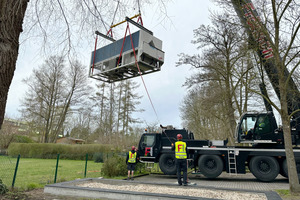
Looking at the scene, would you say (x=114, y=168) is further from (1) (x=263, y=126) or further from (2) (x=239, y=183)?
(1) (x=263, y=126)

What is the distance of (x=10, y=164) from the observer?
9.24 metres

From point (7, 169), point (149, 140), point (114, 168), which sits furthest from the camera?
point (149, 140)

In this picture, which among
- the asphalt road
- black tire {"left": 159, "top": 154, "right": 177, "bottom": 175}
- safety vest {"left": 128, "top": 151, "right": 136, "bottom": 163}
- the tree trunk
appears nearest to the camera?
the tree trunk

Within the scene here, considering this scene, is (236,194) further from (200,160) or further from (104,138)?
(104,138)

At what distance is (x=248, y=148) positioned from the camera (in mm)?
11047

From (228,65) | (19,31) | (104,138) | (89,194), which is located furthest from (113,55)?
(104,138)

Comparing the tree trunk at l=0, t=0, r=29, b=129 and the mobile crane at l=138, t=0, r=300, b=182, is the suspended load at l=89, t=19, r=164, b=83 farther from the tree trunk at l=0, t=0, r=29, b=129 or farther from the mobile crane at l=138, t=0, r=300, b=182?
the mobile crane at l=138, t=0, r=300, b=182

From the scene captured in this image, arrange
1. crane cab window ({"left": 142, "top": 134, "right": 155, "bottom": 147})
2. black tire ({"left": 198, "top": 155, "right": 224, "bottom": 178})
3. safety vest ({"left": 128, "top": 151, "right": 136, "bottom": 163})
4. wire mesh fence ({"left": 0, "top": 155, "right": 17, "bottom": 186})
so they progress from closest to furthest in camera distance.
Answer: wire mesh fence ({"left": 0, "top": 155, "right": 17, "bottom": 186}), black tire ({"left": 198, "top": 155, "right": 224, "bottom": 178}), safety vest ({"left": 128, "top": 151, "right": 136, "bottom": 163}), crane cab window ({"left": 142, "top": 134, "right": 155, "bottom": 147})

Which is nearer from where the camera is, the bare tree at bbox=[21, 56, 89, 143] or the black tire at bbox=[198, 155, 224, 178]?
the black tire at bbox=[198, 155, 224, 178]

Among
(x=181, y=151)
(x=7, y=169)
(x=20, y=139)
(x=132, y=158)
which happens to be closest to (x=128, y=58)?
(x=181, y=151)

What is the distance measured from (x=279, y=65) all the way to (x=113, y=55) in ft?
19.4

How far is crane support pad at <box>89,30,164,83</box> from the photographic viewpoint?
21.3 feet

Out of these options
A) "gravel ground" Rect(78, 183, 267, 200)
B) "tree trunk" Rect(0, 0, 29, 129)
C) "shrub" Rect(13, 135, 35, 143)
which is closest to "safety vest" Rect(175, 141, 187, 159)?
"gravel ground" Rect(78, 183, 267, 200)

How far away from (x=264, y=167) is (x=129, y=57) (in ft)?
27.7
